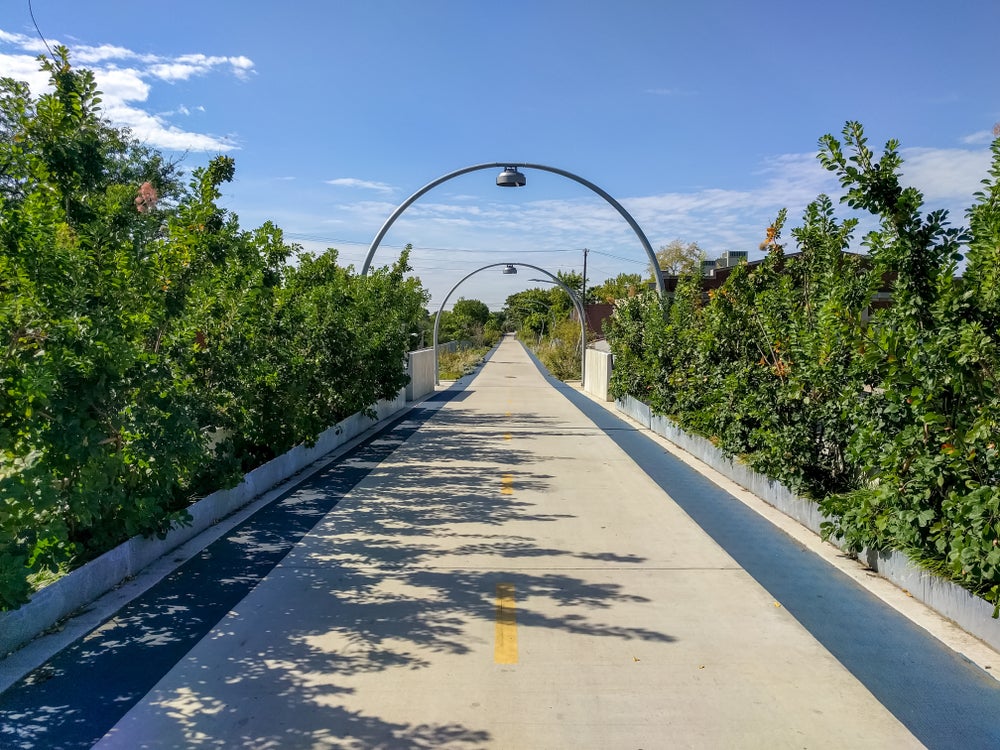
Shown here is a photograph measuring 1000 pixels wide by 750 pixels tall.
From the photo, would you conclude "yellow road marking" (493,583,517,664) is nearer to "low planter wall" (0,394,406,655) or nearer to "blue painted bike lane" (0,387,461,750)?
"blue painted bike lane" (0,387,461,750)

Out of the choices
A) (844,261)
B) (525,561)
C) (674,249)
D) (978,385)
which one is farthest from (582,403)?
(674,249)

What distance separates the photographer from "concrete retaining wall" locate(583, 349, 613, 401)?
28844mm

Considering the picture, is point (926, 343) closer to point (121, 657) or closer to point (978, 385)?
point (978, 385)

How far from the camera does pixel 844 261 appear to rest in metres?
9.13

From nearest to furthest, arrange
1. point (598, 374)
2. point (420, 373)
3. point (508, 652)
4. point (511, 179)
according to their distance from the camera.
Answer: point (508, 652)
point (511, 179)
point (420, 373)
point (598, 374)

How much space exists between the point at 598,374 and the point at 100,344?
88.2 feet

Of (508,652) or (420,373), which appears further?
(420,373)

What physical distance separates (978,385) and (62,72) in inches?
310

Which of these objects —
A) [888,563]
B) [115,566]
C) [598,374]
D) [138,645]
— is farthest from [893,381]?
[598,374]

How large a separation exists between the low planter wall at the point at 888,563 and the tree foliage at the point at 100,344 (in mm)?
6466

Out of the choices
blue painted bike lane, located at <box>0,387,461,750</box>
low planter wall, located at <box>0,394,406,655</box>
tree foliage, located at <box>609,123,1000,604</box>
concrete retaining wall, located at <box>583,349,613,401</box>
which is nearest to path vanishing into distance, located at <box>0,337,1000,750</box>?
blue painted bike lane, located at <box>0,387,461,750</box>

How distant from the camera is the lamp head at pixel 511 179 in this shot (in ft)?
57.4

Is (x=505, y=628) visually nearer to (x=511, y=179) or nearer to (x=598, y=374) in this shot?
(x=511, y=179)

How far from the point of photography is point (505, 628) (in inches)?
224
